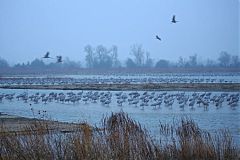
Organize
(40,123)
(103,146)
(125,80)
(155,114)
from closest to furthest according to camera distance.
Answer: (103,146)
(40,123)
(155,114)
(125,80)

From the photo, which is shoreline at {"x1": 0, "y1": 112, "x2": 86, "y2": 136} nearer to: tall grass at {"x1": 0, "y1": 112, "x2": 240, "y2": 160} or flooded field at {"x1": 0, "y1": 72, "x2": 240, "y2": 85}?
tall grass at {"x1": 0, "y1": 112, "x2": 240, "y2": 160}

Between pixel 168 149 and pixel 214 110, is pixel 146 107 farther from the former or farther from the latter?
pixel 168 149

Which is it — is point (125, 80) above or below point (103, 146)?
below

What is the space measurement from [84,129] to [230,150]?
3547 millimetres

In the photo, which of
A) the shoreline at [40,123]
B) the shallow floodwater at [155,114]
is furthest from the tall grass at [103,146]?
the shallow floodwater at [155,114]

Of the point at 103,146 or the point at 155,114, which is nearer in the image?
the point at 103,146

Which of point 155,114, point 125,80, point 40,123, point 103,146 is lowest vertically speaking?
point 155,114

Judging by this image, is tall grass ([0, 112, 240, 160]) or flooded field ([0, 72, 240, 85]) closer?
tall grass ([0, 112, 240, 160])

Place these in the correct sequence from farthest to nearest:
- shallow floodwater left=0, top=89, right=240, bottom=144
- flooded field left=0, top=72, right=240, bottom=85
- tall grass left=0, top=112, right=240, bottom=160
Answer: flooded field left=0, top=72, right=240, bottom=85
shallow floodwater left=0, top=89, right=240, bottom=144
tall grass left=0, top=112, right=240, bottom=160

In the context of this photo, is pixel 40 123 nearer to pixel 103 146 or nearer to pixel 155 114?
pixel 103 146

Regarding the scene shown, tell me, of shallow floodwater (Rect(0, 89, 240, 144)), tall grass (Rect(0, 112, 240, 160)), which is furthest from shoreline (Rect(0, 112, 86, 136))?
shallow floodwater (Rect(0, 89, 240, 144))

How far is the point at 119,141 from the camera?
11.4 m

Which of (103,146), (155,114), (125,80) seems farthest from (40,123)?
(125,80)

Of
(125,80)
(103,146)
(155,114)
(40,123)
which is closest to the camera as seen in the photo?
(103,146)
